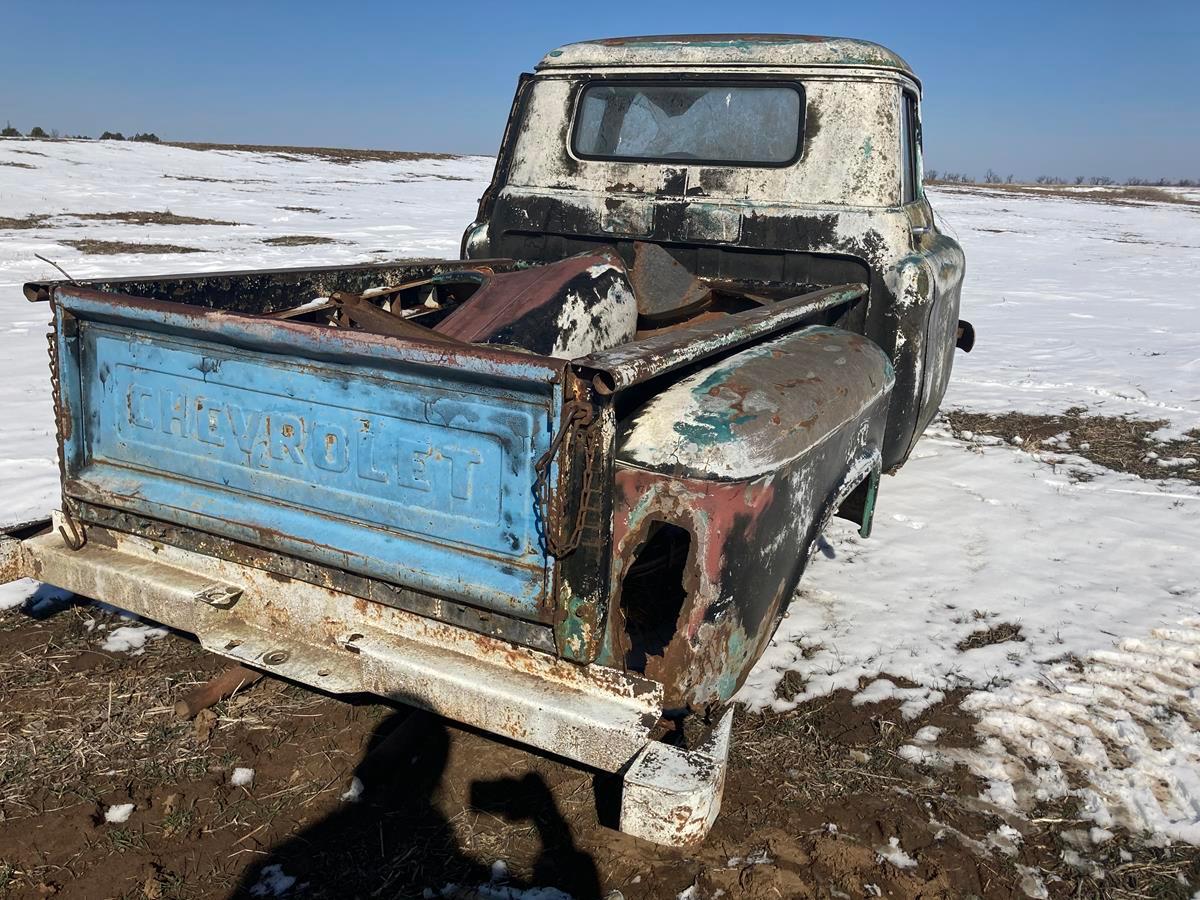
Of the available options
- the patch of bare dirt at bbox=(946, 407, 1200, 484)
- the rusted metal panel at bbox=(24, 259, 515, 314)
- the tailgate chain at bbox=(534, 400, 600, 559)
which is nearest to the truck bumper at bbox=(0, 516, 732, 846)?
the tailgate chain at bbox=(534, 400, 600, 559)

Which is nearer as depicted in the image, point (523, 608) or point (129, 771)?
point (523, 608)

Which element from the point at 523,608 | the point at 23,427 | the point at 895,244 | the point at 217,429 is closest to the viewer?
the point at 523,608

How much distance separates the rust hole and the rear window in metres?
1.77

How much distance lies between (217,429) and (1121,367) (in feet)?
25.9

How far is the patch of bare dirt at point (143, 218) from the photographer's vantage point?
1582 centimetres

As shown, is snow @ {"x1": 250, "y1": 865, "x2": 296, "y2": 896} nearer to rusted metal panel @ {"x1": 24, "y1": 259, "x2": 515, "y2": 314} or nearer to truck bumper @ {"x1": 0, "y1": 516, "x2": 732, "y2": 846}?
truck bumper @ {"x1": 0, "y1": 516, "x2": 732, "y2": 846}

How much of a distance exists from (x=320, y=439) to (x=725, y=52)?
2.48 m

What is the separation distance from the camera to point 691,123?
395 cm

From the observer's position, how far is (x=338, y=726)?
2.79 meters

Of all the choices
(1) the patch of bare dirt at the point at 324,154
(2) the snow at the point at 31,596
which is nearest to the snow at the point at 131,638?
(2) the snow at the point at 31,596

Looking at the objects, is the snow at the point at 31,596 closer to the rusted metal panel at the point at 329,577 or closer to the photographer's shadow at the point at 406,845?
the rusted metal panel at the point at 329,577

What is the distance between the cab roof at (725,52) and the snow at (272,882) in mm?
3230

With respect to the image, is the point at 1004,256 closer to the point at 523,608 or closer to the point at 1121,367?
the point at 1121,367

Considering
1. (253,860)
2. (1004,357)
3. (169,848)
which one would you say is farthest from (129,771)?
(1004,357)
